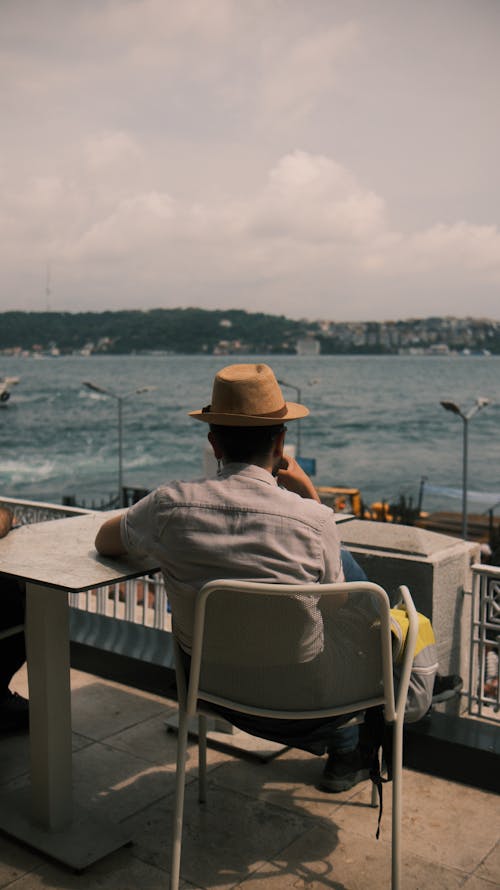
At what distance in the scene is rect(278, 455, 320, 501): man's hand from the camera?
2621 millimetres

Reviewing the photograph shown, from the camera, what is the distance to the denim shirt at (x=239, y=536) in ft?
6.68

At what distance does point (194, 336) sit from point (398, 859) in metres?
109

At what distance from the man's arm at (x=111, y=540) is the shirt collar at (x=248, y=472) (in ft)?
1.38

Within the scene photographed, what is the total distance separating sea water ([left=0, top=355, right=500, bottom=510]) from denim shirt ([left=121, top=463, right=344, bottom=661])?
40396 mm

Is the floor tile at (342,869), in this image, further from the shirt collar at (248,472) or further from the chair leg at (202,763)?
the shirt collar at (248,472)

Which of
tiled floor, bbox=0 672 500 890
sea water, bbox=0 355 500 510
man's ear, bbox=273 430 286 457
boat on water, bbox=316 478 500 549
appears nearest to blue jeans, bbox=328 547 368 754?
tiled floor, bbox=0 672 500 890

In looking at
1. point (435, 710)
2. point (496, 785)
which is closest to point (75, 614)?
point (435, 710)

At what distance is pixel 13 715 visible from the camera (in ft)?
11.2

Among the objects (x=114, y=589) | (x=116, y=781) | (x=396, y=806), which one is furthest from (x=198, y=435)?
(x=396, y=806)

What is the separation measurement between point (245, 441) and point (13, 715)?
193cm

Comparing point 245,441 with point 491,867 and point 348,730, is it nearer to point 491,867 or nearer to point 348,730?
A: point 348,730

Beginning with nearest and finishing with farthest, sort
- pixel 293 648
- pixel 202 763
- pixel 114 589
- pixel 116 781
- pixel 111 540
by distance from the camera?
pixel 293 648
pixel 111 540
pixel 202 763
pixel 116 781
pixel 114 589

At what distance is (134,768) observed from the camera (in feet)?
10.4

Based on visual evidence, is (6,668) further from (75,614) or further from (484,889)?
(484,889)
